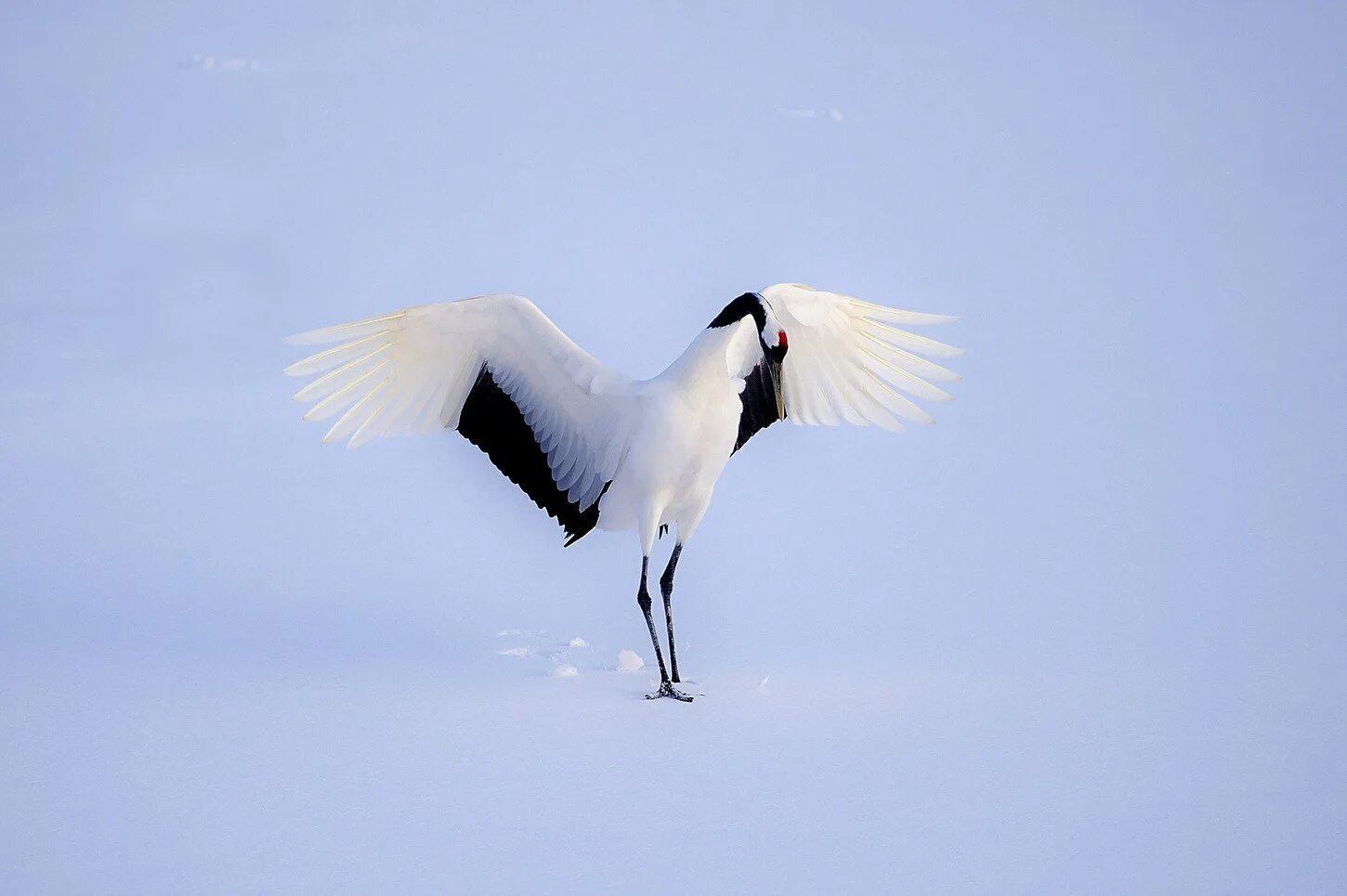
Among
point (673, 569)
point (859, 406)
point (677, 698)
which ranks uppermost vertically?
point (859, 406)

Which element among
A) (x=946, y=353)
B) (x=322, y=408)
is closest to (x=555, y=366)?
(x=322, y=408)

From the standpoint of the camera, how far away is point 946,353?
6281 millimetres

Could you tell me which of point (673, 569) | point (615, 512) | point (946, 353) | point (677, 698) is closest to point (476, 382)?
point (615, 512)

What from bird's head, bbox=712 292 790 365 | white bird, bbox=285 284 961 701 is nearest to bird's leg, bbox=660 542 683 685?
white bird, bbox=285 284 961 701

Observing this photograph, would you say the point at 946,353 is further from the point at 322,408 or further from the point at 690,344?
the point at 322,408

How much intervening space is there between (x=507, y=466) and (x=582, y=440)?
0.44 metres

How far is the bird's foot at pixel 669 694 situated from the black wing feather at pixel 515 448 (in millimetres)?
907

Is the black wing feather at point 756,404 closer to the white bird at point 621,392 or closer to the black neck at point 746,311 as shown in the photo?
the white bird at point 621,392

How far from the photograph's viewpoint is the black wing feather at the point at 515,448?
19.5 ft

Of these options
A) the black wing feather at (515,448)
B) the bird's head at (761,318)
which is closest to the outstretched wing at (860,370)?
the bird's head at (761,318)

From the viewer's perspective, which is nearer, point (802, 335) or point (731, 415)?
point (731, 415)

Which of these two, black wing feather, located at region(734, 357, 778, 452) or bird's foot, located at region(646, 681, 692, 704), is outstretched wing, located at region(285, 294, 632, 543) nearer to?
black wing feather, located at region(734, 357, 778, 452)

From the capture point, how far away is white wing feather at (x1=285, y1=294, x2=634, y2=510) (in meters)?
5.67

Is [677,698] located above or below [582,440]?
below
